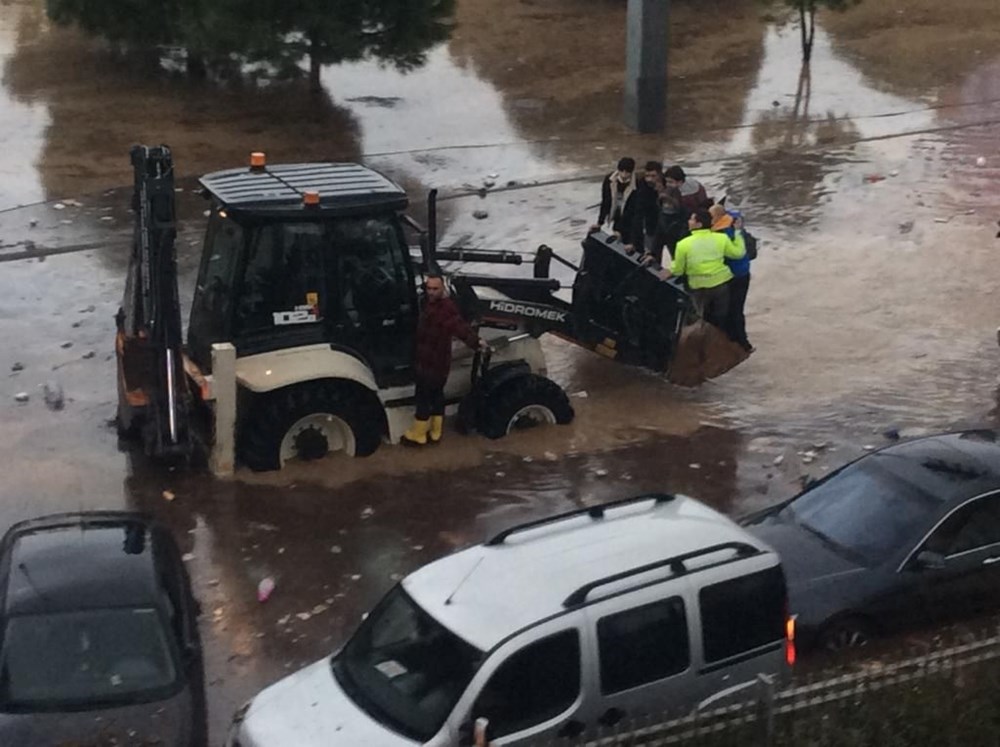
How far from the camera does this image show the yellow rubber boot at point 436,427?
12.6 metres

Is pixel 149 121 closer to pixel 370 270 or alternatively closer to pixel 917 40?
pixel 370 270

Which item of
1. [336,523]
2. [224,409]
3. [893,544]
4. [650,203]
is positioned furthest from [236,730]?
[650,203]

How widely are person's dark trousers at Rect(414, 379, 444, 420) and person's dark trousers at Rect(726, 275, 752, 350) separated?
297 centimetres

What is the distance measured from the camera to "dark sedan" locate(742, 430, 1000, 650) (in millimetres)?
9219

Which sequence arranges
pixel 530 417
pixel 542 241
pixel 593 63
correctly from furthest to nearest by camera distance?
pixel 593 63 < pixel 542 241 < pixel 530 417

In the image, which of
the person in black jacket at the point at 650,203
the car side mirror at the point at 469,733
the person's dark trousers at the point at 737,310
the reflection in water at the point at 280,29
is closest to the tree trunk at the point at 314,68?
the reflection in water at the point at 280,29

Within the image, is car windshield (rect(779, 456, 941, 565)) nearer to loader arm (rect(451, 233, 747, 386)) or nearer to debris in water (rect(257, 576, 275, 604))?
loader arm (rect(451, 233, 747, 386))

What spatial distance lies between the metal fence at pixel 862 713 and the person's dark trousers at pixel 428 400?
5512 millimetres

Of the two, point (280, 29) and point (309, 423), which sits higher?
point (280, 29)

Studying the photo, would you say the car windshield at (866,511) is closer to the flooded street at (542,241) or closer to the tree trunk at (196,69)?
the flooded street at (542,241)

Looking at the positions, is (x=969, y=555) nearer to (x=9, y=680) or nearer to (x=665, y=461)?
(x=665, y=461)

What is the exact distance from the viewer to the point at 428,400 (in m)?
12.4

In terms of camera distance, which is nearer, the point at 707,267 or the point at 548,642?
the point at 548,642

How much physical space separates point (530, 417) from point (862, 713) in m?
6.60
